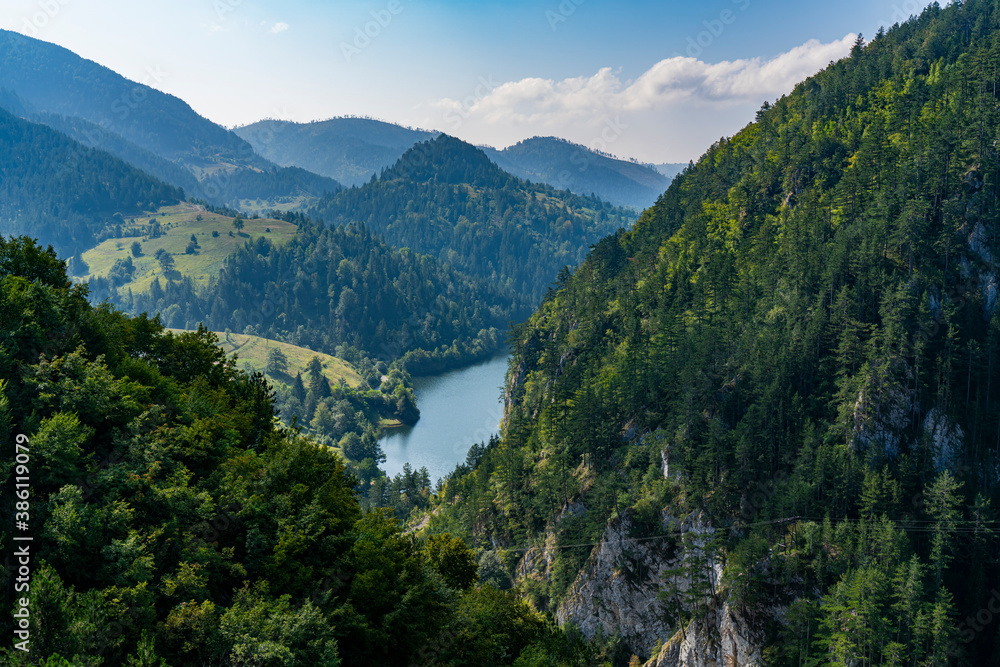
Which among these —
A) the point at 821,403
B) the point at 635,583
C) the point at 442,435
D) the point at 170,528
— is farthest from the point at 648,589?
the point at 442,435

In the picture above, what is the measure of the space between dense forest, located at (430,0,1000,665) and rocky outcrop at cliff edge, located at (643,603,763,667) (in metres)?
1.06

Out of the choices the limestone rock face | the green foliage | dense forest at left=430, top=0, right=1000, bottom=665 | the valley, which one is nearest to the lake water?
the valley

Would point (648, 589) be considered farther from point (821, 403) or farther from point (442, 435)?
point (442, 435)

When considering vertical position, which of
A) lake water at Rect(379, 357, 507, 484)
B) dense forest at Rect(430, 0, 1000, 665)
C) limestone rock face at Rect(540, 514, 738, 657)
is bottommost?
lake water at Rect(379, 357, 507, 484)

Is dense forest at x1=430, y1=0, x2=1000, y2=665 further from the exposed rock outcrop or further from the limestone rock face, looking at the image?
the limestone rock face

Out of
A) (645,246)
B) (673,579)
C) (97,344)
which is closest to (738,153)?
(645,246)

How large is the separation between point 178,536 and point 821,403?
221 ft

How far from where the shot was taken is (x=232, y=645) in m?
19.3

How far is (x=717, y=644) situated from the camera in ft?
192

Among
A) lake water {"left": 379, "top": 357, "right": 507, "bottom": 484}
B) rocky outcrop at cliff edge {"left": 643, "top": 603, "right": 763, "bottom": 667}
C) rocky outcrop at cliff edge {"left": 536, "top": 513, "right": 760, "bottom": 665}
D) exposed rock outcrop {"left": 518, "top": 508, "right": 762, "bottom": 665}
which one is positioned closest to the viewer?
rocky outcrop at cliff edge {"left": 643, "top": 603, "right": 763, "bottom": 667}

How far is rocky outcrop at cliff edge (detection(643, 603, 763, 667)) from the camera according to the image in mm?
56594

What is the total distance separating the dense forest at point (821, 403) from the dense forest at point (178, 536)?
3412 centimetres

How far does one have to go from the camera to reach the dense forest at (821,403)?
186ft

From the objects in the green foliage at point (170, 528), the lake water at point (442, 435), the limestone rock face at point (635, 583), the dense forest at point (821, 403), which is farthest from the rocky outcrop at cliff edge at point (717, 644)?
the lake water at point (442, 435)
